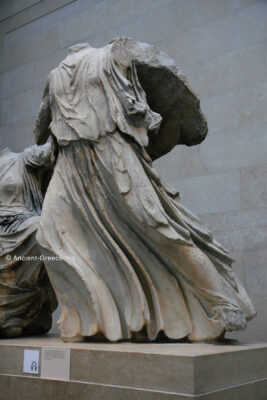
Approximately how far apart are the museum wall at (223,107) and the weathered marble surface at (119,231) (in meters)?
2.05

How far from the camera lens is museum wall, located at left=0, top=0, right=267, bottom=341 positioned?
5.08m

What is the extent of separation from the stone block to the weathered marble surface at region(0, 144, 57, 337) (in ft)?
6.60

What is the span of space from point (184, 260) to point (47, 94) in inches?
56.8

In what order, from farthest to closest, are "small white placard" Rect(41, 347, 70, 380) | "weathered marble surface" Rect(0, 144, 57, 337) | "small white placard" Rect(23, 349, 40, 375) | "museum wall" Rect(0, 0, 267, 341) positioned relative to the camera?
"museum wall" Rect(0, 0, 267, 341) < "weathered marble surface" Rect(0, 144, 57, 337) < "small white placard" Rect(23, 349, 40, 375) < "small white placard" Rect(41, 347, 70, 380)

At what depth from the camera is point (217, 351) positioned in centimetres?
234

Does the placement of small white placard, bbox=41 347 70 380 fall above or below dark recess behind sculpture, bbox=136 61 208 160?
below

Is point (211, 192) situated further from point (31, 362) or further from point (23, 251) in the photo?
point (31, 362)

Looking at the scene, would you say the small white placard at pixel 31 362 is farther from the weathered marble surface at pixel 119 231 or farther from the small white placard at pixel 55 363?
the weathered marble surface at pixel 119 231

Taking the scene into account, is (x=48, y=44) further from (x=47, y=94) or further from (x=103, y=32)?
(x=47, y=94)

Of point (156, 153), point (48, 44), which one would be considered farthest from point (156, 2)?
point (156, 153)

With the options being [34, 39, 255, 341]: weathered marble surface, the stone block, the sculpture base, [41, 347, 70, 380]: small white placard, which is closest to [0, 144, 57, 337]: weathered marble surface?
[34, 39, 255, 341]: weathered marble surface

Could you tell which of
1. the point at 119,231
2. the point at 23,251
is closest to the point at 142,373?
the point at 119,231

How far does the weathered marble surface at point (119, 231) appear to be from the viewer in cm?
280

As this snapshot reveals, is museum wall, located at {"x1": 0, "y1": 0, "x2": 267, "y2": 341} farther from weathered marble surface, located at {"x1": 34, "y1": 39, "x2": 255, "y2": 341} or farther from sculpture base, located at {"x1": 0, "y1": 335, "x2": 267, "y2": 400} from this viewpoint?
sculpture base, located at {"x1": 0, "y1": 335, "x2": 267, "y2": 400}
